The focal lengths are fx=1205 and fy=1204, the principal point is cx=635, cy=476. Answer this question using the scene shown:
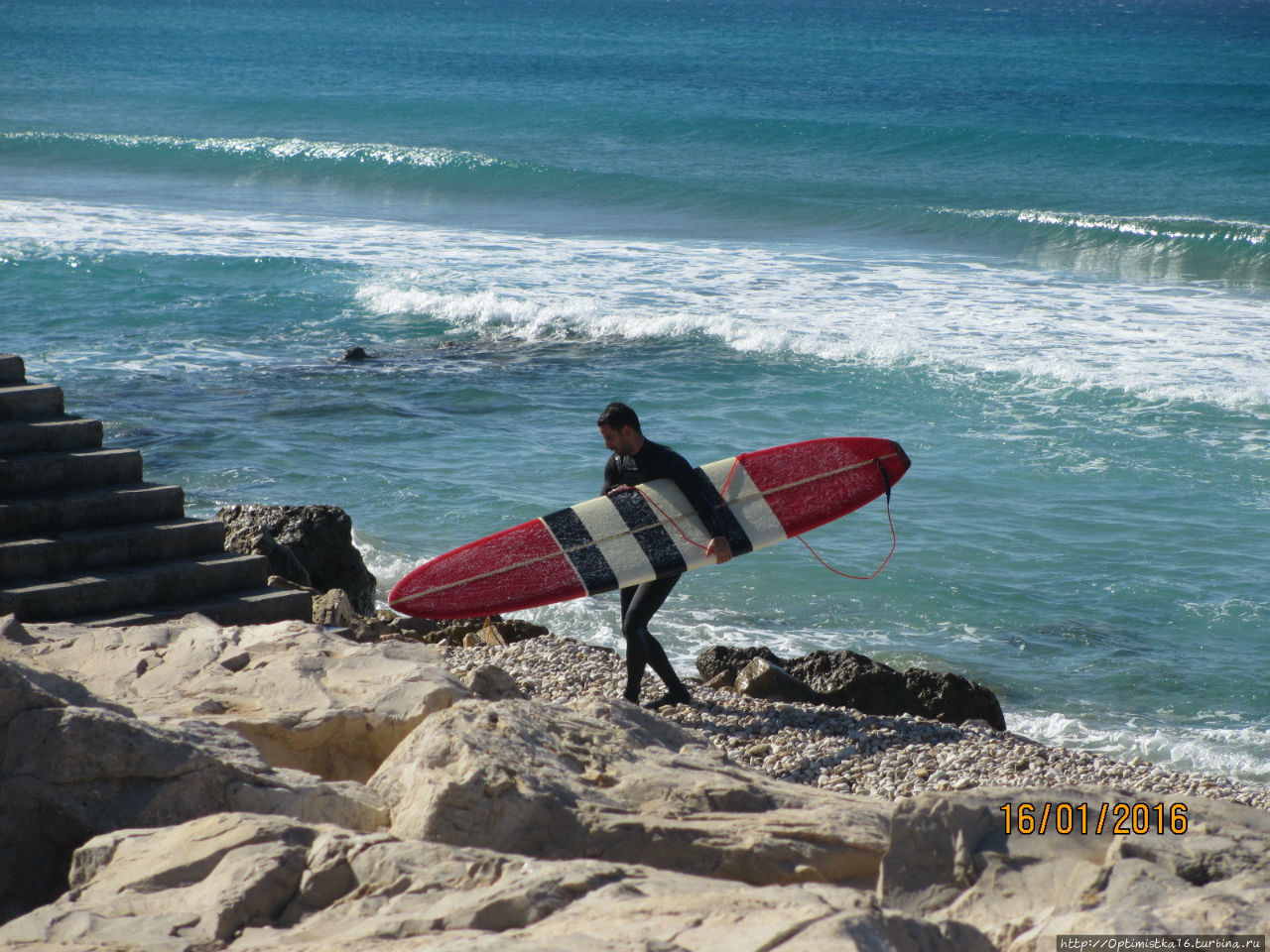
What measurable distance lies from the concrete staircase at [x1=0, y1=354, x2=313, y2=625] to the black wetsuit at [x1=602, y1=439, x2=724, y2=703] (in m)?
1.86

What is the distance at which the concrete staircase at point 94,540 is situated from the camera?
6.09 m

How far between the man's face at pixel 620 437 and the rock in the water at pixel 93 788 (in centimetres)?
288

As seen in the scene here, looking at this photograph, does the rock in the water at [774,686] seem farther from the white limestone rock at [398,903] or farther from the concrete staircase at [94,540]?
the white limestone rock at [398,903]

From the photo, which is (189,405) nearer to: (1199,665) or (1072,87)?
(1199,665)

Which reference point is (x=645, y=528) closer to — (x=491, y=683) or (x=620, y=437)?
(x=620, y=437)

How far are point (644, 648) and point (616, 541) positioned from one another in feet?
2.98

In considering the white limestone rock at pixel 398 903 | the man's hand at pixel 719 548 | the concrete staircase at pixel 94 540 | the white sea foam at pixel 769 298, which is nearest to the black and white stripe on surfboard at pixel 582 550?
the man's hand at pixel 719 548

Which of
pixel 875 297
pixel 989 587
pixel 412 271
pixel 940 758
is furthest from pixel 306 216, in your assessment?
pixel 940 758

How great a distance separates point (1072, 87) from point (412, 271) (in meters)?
34.2

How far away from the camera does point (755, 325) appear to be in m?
17.2

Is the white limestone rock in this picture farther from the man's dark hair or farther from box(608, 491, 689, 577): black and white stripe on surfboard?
box(608, 491, 689, 577): black and white stripe on surfboard

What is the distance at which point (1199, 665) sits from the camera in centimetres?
789
